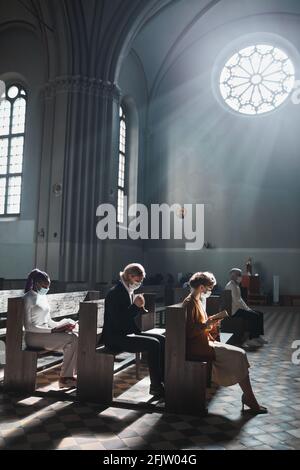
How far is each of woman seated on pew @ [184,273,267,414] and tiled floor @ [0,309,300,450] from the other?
0.81 ft

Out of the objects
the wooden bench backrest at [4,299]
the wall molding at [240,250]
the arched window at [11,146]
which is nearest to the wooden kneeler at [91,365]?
the wooden bench backrest at [4,299]

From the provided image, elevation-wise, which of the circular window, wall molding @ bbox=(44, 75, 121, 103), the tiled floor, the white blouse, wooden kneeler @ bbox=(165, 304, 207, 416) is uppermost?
the circular window

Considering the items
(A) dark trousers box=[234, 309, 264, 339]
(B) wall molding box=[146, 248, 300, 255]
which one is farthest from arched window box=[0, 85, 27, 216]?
(A) dark trousers box=[234, 309, 264, 339]

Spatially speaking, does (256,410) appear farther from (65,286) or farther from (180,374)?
(65,286)

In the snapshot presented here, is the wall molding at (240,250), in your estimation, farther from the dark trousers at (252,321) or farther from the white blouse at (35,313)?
the white blouse at (35,313)

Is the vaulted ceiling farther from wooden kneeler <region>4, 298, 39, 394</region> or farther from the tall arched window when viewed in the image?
wooden kneeler <region>4, 298, 39, 394</region>

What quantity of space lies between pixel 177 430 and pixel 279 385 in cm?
199

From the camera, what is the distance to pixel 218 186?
688 inches

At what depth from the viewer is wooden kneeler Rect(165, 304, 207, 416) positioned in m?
4.09

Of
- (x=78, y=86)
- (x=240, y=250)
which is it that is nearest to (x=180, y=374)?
(x=78, y=86)

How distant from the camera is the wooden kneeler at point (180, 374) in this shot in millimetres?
4094

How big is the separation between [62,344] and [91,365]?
1.38ft
